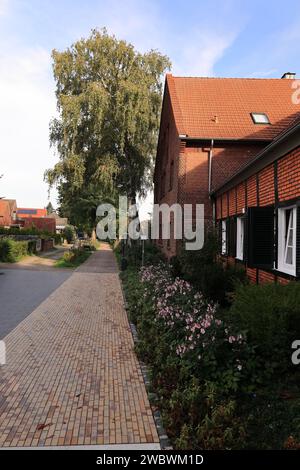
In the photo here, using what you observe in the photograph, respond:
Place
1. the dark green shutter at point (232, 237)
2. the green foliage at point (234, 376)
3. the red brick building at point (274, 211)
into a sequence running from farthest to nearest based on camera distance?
the dark green shutter at point (232, 237) → the red brick building at point (274, 211) → the green foliage at point (234, 376)

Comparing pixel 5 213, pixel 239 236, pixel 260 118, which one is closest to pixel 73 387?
pixel 239 236

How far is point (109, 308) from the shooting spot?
9.88 m

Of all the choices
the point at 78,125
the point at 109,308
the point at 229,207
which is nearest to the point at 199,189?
the point at 229,207

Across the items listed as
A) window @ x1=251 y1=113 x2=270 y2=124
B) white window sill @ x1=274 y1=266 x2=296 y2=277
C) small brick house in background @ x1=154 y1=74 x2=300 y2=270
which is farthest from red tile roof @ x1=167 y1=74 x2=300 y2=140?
white window sill @ x1=274 y1=266 x2=296 y2=277

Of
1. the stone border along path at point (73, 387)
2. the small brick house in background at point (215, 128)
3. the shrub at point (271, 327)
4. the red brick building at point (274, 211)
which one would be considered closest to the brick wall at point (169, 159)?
the small brick house in background at point (215, 128)

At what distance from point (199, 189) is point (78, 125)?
10.0 meters

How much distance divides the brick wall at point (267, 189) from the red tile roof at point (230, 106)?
166 inches

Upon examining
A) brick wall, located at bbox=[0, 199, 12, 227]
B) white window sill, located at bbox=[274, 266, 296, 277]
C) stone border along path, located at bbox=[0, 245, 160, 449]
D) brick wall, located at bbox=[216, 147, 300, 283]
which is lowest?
stone border along path, located at bbox=[0, 245, 160, 449]

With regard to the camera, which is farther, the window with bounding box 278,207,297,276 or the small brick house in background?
the small brick house in background

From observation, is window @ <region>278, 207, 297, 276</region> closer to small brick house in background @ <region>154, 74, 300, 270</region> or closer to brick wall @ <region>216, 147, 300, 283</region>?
brick wall @ <region>216, 147, 300, 283</region>

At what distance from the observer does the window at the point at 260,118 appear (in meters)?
14.7

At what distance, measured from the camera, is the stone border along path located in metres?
3.60

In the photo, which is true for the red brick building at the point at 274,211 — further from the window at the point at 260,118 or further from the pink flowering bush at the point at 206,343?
the window at the point at 260,118

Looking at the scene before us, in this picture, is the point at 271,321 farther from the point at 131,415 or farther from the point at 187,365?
the point at 131,415
